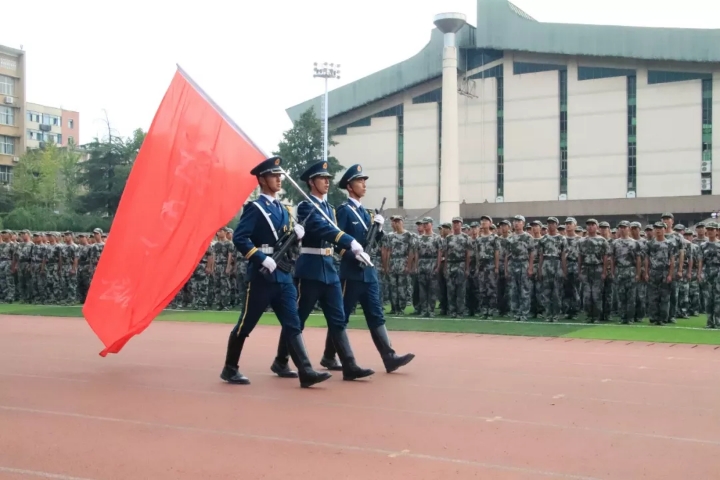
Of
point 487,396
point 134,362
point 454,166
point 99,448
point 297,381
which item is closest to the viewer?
point 99,448

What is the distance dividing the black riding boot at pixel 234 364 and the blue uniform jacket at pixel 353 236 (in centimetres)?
127

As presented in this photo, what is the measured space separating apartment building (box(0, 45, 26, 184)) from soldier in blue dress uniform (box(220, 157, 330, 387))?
64434 millimetres

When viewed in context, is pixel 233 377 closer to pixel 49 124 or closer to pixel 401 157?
pixel 401 157

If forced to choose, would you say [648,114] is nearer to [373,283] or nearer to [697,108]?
[697,108]

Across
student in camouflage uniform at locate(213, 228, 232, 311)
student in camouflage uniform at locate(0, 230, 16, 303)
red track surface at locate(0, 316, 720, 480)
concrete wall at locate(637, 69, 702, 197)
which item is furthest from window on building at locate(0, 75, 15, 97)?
red track surface at locate(0, 316, 720, 480)

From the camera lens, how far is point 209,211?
8062 millimetres

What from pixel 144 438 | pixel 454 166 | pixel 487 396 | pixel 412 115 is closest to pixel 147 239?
pixel 144 438

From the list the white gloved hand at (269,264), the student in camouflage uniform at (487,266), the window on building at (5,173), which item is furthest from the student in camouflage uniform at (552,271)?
the window on building at (5,173)

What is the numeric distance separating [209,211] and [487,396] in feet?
10.4

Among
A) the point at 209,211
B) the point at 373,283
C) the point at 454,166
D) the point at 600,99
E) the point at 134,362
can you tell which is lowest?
the point at 134,362

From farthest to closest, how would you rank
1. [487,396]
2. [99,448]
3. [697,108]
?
[697,108]
[487,396]
[99,448]

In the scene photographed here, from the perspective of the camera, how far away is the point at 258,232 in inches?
297

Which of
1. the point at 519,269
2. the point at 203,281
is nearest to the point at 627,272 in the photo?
the point at 519,269

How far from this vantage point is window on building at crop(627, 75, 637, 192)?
48.6 metres
